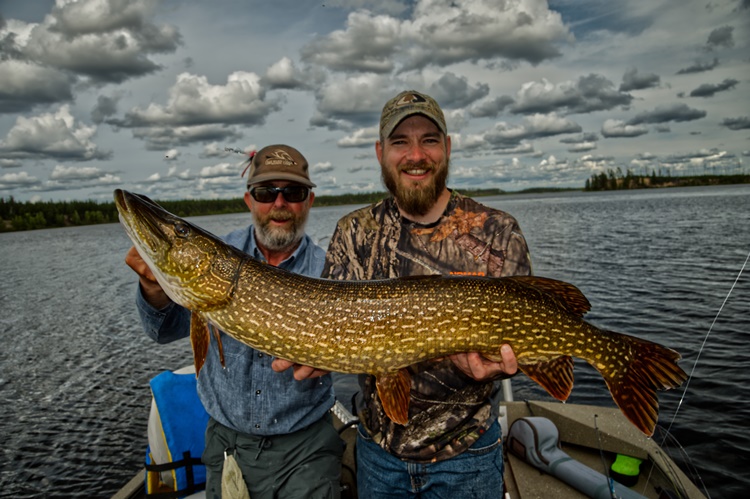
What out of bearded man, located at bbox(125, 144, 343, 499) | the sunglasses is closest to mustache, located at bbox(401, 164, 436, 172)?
the sunglasses

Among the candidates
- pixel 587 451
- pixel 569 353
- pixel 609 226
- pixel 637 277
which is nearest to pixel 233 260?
pixel 569 353

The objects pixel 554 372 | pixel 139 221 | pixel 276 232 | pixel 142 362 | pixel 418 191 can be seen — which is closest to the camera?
pixel 554 372

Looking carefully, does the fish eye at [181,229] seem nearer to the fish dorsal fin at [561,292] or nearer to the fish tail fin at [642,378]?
the fish dorsal fin at [561,292]

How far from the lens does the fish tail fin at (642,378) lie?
220 cm

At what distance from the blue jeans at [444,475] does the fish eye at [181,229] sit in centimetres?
147

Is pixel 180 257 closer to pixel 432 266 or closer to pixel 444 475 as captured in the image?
pixel 432 266

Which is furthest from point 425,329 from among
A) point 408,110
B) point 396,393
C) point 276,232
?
point 276,232

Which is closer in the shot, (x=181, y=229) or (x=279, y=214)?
(x=181, y=229)

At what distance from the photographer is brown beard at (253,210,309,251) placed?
11.0 ft

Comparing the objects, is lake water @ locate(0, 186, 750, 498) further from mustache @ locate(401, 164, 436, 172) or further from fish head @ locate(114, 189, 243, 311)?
mustache @ locate(401, 164, 436, 172)

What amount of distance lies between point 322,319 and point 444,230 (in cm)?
82

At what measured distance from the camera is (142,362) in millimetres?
9531

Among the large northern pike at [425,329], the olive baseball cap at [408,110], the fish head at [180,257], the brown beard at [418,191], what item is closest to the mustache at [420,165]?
the brown beard at [418,191]

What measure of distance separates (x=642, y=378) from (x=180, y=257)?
2.42 metres
